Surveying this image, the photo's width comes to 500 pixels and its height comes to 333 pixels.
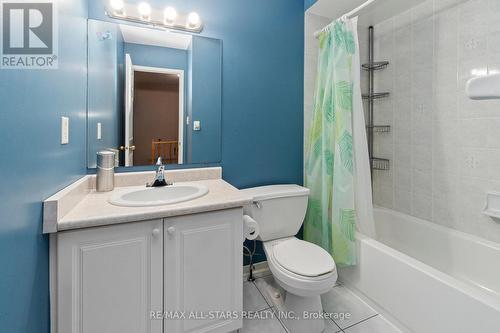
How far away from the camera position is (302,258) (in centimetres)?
151

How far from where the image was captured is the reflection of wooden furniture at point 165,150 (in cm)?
167

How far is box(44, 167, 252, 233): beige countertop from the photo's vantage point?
951 millimetres

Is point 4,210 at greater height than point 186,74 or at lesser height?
lesser

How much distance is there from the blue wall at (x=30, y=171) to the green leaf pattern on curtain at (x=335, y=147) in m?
1.56

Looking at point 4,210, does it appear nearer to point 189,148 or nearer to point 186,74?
point 189,148

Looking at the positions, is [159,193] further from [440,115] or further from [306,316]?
[440,115]

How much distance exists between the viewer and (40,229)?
3.03 feet

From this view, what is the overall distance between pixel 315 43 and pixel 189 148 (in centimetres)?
140

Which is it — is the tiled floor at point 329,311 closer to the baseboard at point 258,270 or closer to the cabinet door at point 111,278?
the baseboard at point 258,270

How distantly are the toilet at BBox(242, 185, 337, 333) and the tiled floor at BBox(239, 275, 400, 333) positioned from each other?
4.1 inches

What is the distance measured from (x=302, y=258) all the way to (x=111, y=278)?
1.02 metres

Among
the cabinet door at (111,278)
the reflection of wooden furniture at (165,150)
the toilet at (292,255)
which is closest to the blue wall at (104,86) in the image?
the reflection of wooden furniture at (165,150)

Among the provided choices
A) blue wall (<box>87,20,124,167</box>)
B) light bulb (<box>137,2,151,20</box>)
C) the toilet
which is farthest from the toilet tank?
light bulb (<box>137,2,151,20</box>)

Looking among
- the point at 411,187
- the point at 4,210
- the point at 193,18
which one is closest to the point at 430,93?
the point at 411,187
